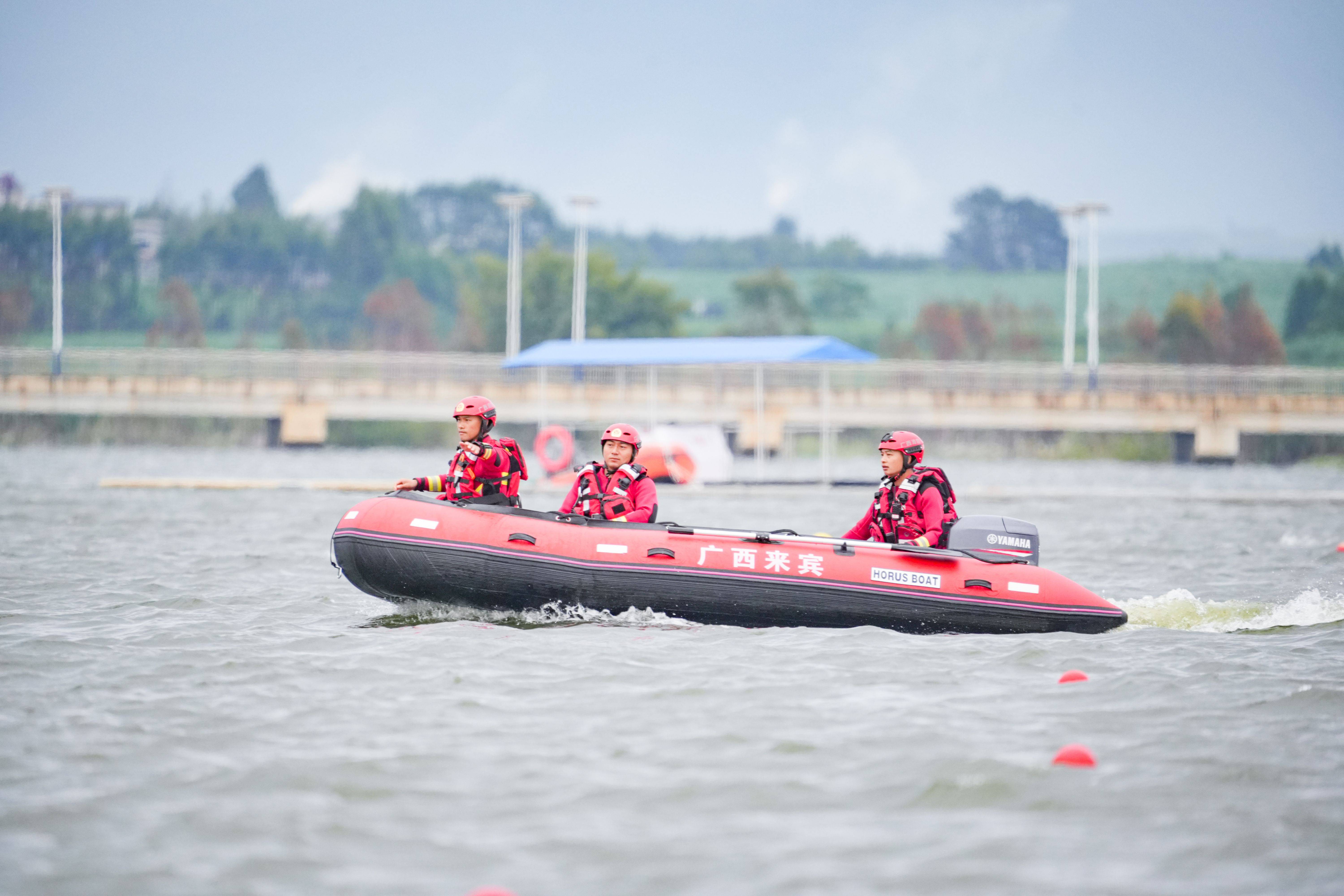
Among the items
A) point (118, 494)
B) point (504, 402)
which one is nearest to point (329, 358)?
point (504, 402)

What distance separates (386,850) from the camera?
5227 millimetres

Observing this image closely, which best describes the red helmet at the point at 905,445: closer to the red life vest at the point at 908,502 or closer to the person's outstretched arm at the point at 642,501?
the red life vest at the point at 908,502

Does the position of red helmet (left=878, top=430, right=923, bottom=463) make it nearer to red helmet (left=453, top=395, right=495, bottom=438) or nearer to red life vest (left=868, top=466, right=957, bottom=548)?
red life vest (left=868, top=466, right=957, bottom=548)

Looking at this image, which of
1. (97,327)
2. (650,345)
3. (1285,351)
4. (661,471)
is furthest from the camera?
(97,327)

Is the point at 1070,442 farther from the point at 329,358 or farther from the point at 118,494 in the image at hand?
the point at 118,494

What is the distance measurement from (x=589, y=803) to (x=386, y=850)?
931mm

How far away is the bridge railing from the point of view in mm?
42531

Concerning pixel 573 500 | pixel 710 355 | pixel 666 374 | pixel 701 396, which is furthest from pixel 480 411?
pixel 666 374

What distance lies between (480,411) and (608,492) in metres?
1.15

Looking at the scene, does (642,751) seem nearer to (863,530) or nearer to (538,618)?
(538,618)

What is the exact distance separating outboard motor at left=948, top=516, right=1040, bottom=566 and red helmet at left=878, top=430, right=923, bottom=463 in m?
0.58

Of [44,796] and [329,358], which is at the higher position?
[329,358]

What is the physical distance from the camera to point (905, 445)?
9969 mm

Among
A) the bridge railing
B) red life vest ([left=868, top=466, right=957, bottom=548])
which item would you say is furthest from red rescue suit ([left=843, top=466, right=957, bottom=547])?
the bridge railing
